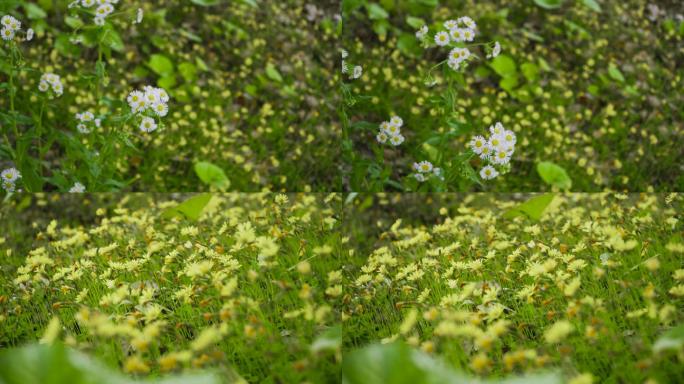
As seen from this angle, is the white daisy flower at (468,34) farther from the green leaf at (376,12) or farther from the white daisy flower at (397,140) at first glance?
the white daisy flower at (397,140)

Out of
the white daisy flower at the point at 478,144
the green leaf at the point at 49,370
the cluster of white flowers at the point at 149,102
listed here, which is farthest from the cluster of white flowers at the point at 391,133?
the green leaf at the point at 49,370

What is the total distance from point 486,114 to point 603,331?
2.35 ft

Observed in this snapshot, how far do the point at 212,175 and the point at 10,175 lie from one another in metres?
0.55

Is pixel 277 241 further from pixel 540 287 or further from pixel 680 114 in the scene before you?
pixel 680 114

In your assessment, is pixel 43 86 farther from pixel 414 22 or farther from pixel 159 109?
pixel 414 22

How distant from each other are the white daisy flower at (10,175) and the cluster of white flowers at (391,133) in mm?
1011

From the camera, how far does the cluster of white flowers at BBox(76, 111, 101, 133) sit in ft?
6.73

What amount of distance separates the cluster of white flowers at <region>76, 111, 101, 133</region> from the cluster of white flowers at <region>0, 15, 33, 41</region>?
269 mm

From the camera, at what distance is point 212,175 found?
82.4 inches

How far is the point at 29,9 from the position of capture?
2.06 m

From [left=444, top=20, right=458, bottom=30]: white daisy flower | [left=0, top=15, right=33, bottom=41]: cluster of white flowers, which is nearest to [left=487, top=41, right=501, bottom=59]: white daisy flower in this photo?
[left=444, top=20, right=458, bottom=30]: white daisy flower

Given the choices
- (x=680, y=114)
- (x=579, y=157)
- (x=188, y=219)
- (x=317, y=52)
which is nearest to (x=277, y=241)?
(x=188, y=219)

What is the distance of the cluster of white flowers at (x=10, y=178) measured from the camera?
1.97 m

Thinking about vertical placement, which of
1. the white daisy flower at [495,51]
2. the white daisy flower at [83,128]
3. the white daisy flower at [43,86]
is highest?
the white daisy flower at [495,51]
